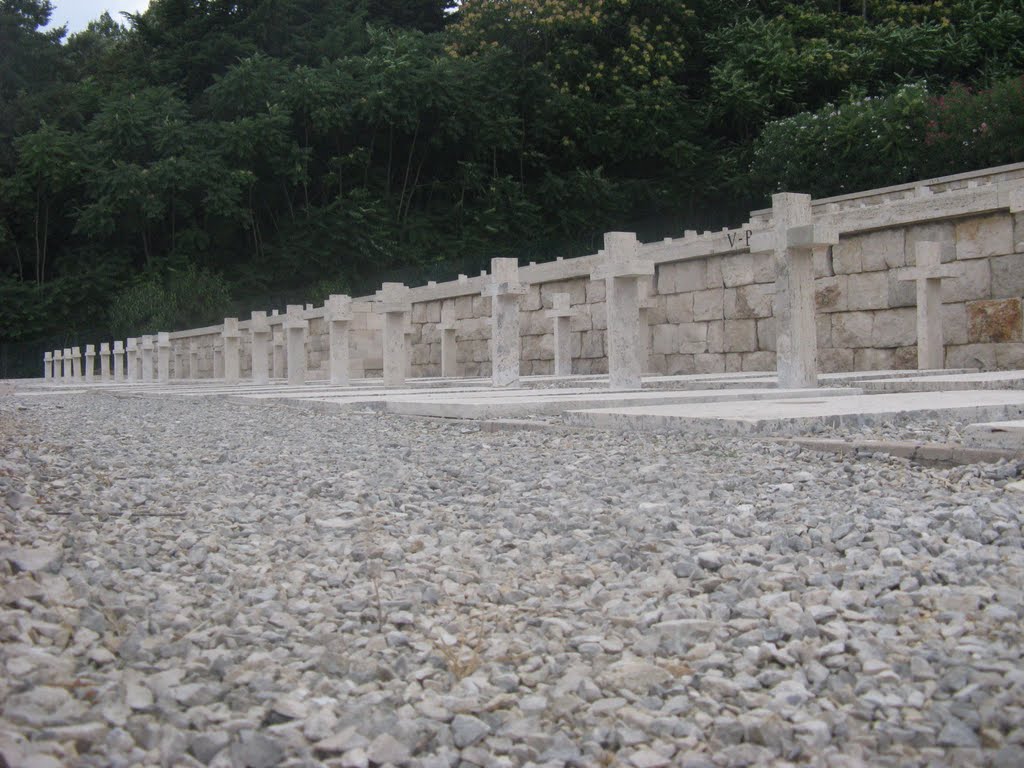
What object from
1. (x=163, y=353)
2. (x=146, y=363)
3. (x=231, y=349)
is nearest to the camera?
(x=231, y=349)

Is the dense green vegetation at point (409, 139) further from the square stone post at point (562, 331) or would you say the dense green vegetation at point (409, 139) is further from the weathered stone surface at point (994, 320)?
the weathered stone surface at point (994, 320)

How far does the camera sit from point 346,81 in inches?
1362

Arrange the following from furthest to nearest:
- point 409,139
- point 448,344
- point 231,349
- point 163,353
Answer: point 409,139
point 163,353
point 231,349
point 448,344

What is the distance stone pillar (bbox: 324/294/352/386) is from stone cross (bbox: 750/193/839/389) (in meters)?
7.09

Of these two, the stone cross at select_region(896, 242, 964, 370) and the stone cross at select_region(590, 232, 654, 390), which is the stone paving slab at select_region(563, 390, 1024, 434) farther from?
the stone cross at select_region(896, 242, 964, 370)

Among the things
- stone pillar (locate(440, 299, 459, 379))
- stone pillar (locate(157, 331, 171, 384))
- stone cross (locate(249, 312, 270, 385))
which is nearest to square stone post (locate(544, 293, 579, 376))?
stone pillar (locate(440, 299, 459, 379))

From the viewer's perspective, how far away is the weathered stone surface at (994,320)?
33.1ft

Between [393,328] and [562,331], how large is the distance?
8.26ft

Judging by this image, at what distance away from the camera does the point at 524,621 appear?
7.86ft

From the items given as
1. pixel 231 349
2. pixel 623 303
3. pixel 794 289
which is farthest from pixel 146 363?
pixel 794 289

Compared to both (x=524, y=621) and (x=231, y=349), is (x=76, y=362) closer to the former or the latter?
(x=231, y=349)

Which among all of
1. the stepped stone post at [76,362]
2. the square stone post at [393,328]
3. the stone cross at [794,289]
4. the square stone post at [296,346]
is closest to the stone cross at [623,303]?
the stone cross at [794,289]

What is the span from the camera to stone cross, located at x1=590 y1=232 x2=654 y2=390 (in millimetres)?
9219

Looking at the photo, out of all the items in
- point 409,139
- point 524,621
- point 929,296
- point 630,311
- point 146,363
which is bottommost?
point 524,621
